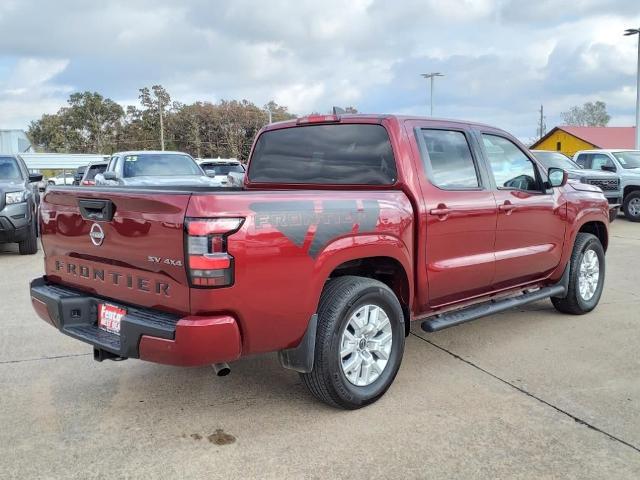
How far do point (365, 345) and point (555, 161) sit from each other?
13.0 meters

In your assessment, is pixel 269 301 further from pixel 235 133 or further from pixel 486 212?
pixel 235 133

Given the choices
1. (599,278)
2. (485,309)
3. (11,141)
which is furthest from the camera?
(11,141)

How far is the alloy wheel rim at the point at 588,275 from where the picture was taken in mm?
5841

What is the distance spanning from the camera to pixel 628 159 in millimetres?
15914

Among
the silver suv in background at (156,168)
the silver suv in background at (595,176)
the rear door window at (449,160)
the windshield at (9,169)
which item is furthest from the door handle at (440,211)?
the silver suv in background at (595,176)

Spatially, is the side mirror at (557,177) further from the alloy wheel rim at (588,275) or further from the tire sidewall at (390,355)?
the tire sidewall at (390,355)

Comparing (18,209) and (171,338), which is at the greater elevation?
(18,209)

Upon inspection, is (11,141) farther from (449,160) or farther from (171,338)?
(171,338)

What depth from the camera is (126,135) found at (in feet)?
218

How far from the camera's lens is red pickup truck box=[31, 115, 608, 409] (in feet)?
9.89

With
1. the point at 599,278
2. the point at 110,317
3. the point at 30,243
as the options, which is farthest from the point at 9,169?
the point at 599,278

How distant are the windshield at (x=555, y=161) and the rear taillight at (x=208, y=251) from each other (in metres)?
13.1

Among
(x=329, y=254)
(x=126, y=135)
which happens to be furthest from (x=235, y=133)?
(x=329, y=254)

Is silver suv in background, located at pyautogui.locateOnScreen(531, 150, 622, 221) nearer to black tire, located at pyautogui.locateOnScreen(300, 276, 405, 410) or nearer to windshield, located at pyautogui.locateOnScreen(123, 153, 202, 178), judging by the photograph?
windshield, located at pyautogui.locateOnScreen(123, 153, 202, 178)
